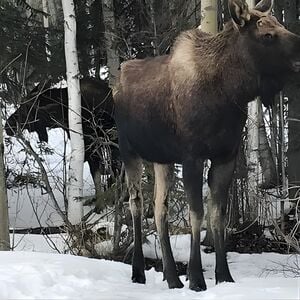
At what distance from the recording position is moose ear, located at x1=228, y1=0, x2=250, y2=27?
5863 millimetres

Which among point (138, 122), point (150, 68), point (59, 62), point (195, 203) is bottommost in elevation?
point (195, 203)

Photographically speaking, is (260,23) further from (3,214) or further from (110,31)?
(110,31)

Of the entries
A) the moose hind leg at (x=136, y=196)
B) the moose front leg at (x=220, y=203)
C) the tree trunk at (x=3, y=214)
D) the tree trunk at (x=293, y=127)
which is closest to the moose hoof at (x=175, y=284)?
the moose front leg at (x=220, y=203)

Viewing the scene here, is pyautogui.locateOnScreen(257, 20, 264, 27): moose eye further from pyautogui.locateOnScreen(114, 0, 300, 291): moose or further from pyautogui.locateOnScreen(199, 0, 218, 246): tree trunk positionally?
pyautogui.locateOnScreen(199, 0, 218, 246): tree trunk

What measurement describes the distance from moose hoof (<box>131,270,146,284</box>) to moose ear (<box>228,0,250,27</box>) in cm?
266

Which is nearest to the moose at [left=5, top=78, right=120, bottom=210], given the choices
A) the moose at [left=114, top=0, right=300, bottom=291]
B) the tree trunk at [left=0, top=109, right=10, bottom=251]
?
Result: the tree trunk at [left=0, top=109, right=10, bottom=251]

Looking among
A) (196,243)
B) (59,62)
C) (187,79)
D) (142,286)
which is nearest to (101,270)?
(142,286)

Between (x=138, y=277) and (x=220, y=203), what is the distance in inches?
44.7

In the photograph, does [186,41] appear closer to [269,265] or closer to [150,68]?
Result: [150,68]

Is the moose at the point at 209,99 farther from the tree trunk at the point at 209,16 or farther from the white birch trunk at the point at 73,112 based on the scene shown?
the white birch trunk at the point at 73,112

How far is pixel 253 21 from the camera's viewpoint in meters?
Answer: 5.93

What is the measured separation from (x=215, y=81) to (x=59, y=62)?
8156 mm

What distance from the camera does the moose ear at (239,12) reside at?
231 inches

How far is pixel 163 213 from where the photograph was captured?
6.77m
